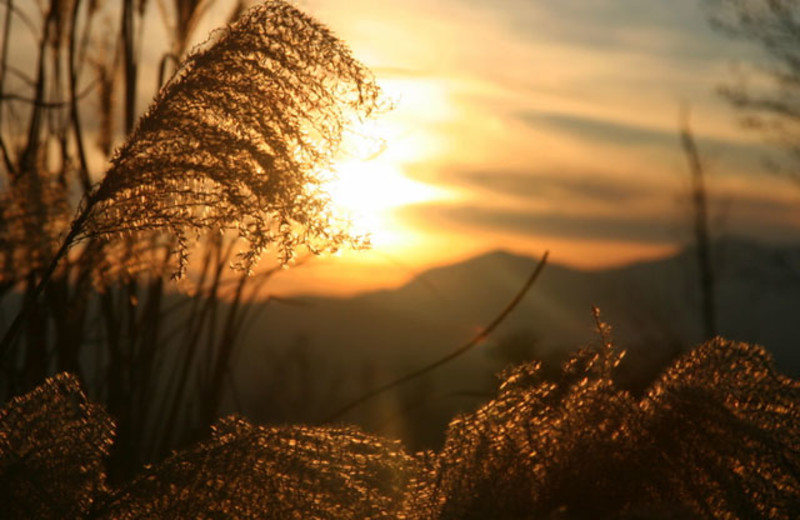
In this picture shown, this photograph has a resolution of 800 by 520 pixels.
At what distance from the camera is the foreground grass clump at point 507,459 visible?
5.72ft

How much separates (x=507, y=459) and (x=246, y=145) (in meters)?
0.79

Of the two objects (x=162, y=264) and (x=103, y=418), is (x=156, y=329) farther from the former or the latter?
(x=103, y=418)

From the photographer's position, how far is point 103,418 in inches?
78.4

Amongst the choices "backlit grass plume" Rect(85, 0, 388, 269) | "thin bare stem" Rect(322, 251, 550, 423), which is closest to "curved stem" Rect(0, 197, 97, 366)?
"backlit grass plume" Rect(85, 0, 388, 269)

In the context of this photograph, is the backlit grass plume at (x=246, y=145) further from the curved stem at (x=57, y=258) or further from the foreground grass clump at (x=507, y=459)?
the foreground grass clump at (x=507, y=459)

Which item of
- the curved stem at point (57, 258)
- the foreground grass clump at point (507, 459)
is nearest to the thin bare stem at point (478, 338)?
the foreground grass clump at point (507, 459)

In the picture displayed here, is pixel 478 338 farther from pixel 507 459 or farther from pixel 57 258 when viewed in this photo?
pixel 57 258

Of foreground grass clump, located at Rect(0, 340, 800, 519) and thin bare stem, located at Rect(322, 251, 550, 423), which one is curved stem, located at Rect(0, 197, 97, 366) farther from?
thin bare stem, located at Rect(322, 251, 550, 423)

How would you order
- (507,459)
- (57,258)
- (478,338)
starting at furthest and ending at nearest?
(478,338) → (57,258) → (507,459)

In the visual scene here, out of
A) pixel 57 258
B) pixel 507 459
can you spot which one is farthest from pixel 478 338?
pixel 57 258

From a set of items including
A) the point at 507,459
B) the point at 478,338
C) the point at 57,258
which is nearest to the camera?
the point at 507,459

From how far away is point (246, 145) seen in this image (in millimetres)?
1981

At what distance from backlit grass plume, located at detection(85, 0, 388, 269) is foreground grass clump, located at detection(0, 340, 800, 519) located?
0.38 metres

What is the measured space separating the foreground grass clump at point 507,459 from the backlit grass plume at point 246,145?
0.38m
